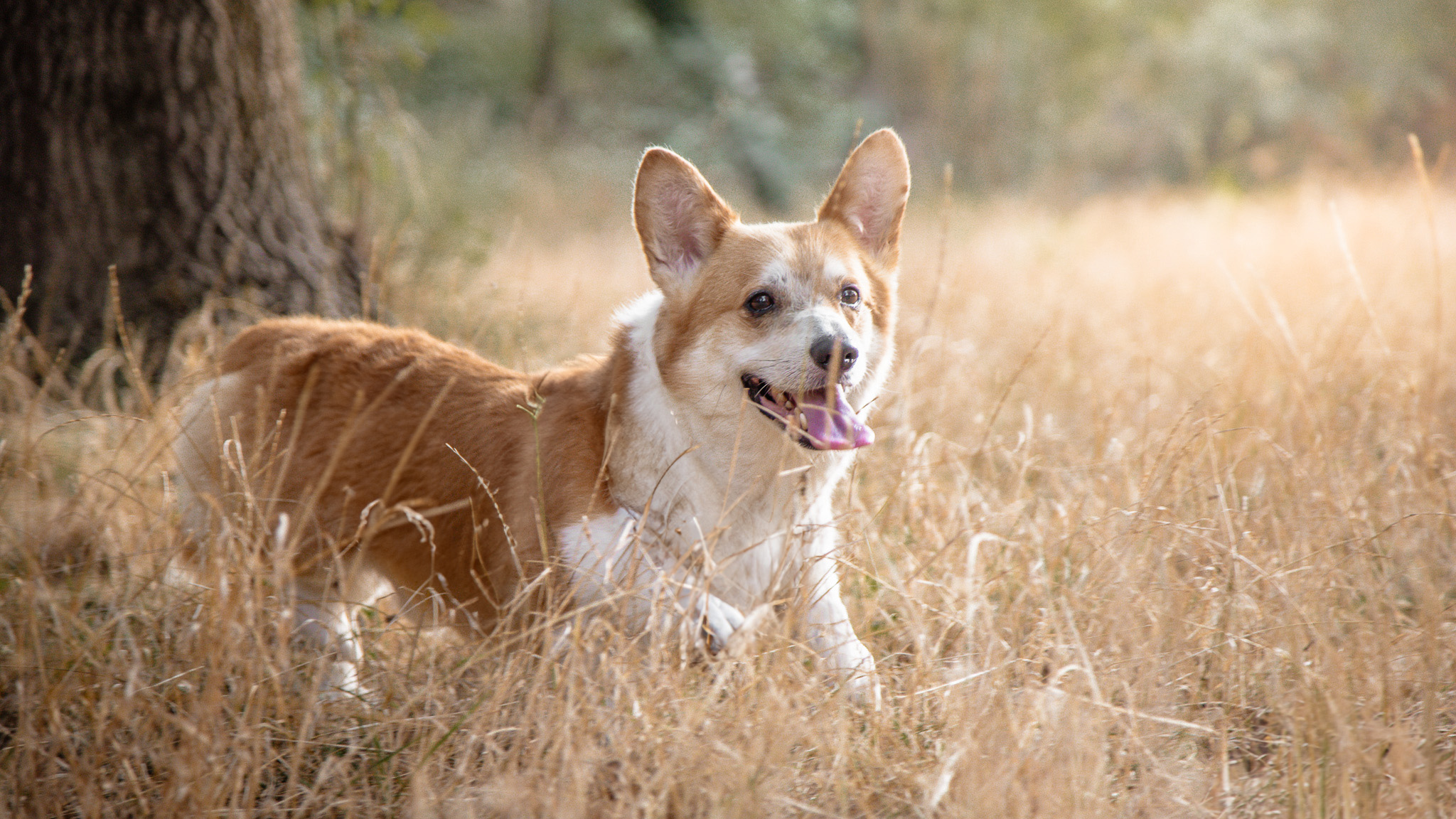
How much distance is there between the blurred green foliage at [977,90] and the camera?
11.3m

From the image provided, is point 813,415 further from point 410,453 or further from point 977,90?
point 977,90

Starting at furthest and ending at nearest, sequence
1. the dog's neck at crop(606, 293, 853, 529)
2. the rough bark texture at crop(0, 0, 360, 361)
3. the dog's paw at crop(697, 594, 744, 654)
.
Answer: the rough bark texture at crop(0, 0, 360, 361) → the dog's neck at crop(606, 293, 853, 529) → the dog's paw at crop(697, 594, 744, 654)

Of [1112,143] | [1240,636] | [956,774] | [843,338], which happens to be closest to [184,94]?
[843,338]

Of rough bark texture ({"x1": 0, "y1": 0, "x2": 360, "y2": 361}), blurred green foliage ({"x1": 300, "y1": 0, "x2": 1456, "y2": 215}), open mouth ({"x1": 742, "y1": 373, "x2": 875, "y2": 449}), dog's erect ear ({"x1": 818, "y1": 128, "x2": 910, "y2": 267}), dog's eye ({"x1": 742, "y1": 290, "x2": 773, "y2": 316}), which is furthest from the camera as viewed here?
blurred green foliage ({"x1": 300, "y1": 0, "x2": 1456, "y2": 215})

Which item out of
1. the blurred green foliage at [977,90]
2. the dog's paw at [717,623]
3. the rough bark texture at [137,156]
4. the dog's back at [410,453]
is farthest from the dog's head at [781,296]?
the blurred green foliage at [977,90]

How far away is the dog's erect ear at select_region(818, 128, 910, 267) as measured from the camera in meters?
2.79

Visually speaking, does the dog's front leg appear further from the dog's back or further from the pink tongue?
the dog's back

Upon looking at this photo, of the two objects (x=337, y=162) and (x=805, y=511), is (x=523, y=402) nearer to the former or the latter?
(x=805, y=511)

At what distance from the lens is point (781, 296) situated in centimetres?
259

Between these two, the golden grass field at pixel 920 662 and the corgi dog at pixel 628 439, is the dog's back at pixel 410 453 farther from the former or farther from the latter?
the golden grass field at pixel 920 662

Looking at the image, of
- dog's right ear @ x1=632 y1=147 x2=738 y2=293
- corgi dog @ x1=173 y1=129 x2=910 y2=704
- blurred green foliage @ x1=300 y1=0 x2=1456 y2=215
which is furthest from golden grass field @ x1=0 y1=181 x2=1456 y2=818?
blurred green foliage @ x1=300 y1=0 x2=1456 y2=215

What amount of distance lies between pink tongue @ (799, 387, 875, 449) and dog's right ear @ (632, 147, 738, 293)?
0.52 metres

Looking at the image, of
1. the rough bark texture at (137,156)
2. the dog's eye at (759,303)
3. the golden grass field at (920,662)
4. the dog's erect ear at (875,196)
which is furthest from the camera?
the rough bark texture at (137,156)

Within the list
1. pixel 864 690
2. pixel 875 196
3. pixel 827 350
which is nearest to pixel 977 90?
pixel 875 196
